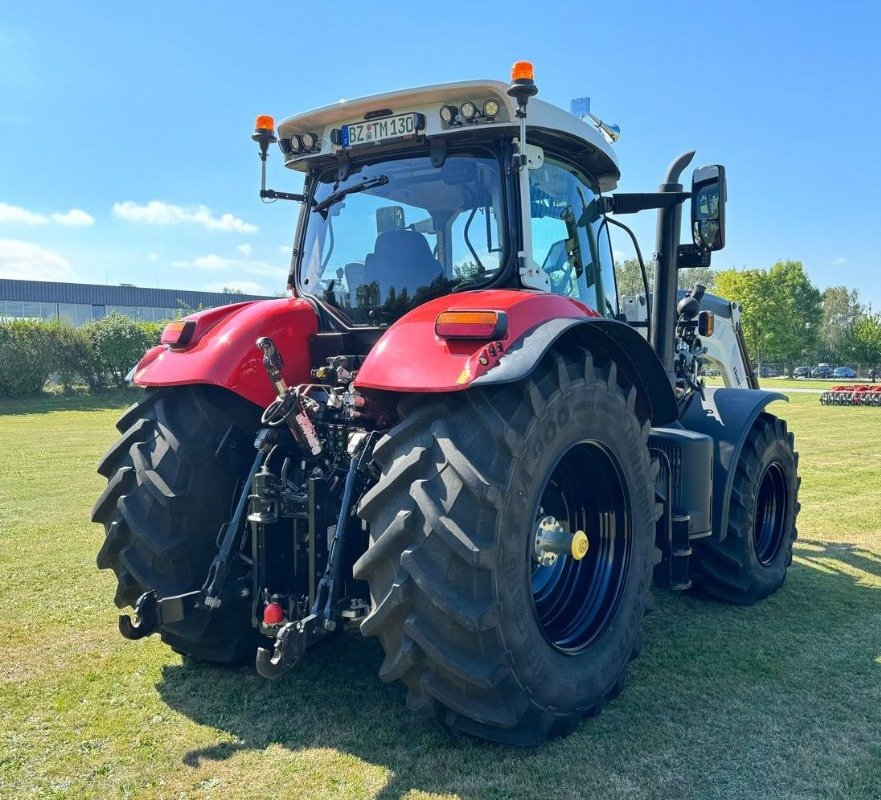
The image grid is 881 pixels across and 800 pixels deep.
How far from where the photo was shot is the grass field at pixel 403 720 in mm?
2746

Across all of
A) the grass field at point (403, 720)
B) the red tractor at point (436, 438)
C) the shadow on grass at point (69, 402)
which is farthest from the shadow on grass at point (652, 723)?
the shadow on grass at point (69, 402)

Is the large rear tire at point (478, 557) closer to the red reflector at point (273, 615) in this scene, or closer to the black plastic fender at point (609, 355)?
the black plastic fender at point (609, 355)

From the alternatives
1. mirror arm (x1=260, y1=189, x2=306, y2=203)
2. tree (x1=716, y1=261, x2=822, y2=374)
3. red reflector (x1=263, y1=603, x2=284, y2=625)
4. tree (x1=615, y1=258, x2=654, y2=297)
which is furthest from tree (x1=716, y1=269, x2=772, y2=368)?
red reflector (x1=263, y1=603, x2=284, y2=625)

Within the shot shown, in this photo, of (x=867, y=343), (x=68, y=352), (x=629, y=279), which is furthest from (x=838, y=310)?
(x=629, y=279)

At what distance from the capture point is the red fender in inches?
139

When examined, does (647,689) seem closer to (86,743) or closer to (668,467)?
(668,467)

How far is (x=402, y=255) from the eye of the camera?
3748 mm

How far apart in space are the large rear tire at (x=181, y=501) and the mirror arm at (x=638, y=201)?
249 cm

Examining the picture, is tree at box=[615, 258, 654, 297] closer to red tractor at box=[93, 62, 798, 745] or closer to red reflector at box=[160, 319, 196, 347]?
red tractor at box=[93, 62, 798, 745]

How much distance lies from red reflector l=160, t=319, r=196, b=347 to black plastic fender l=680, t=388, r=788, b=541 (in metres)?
3.11

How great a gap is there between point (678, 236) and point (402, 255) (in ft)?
6.52

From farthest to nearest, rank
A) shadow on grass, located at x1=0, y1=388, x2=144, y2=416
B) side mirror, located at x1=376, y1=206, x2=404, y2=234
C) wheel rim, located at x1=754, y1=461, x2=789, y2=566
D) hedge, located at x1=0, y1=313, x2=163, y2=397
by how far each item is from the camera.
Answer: hedge, located at x1=0, y1=313, x2=163, y2=397
shadow on grass, located at x1=0, y1=388, x2=144, y2=416
wheel rim, located at x1=754, y1=461, x2=789, y2=566
side mirror, located at x1=376, y1=206, x2=404, y2=234

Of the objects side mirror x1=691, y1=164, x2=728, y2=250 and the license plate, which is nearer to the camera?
the license plate

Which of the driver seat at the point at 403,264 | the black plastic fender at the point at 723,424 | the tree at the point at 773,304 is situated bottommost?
the black plastic fender at the point at 723,424
